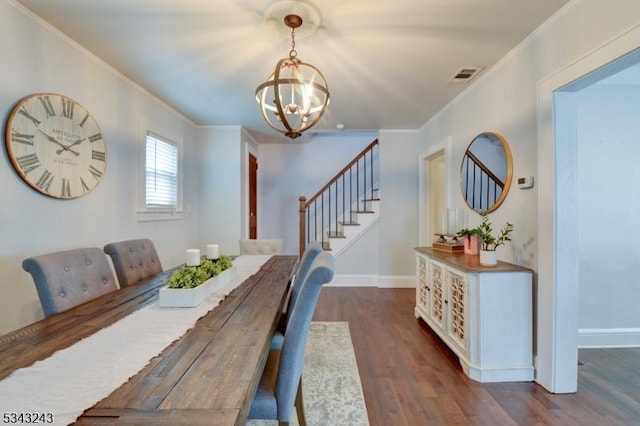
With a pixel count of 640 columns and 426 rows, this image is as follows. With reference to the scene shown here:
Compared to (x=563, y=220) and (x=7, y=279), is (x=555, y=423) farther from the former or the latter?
(x=7, y=279)

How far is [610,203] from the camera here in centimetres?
281

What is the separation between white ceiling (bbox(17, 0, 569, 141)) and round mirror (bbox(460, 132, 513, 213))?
0.70 metres

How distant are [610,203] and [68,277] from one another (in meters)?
4.20

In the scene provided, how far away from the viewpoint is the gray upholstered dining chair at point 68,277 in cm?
152

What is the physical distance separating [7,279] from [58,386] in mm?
1724

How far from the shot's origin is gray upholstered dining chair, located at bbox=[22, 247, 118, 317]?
4.97 feet

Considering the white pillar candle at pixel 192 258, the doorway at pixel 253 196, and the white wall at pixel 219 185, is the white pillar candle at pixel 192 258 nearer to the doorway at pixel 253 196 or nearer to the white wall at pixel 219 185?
the white wall at pixel 219 185

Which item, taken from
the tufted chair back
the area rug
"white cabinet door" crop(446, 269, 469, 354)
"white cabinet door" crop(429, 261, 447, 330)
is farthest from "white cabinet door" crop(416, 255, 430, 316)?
the tufted chair back

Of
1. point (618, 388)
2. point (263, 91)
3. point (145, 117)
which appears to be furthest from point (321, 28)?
point (618, 388)

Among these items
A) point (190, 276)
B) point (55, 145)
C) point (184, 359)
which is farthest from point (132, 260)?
point (184, 359)

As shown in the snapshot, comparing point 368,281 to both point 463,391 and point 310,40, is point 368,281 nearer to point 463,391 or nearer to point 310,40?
point 463,391

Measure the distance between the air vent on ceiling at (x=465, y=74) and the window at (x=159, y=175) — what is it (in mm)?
3330

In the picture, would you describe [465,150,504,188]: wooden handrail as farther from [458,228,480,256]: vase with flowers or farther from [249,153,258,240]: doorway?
[249,153,258,240]: doorway

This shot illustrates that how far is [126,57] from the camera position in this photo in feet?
8.75
